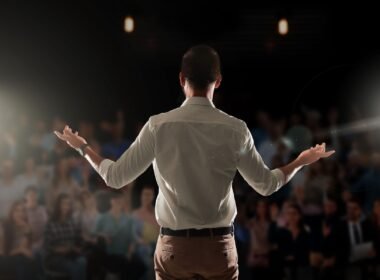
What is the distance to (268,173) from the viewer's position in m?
1.51

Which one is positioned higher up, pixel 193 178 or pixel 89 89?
pixel 89 89

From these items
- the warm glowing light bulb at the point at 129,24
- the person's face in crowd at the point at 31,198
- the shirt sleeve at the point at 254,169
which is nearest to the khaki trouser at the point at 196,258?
the shirt sleeve at the point at 254,169

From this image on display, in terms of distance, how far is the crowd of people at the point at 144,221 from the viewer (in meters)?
5.06

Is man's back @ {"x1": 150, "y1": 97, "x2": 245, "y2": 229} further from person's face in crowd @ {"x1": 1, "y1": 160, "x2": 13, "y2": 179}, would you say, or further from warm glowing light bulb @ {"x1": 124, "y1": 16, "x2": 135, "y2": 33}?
warm glowing light bulb @ {"x1": 124, "y1": 16, "x2": 135, "y2": 33}

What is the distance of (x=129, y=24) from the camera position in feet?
18.0

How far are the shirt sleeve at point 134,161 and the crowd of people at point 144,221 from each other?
363cm

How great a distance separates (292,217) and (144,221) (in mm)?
1186

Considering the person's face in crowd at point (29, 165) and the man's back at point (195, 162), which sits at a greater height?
the person's face in crowd at point (29, 165)

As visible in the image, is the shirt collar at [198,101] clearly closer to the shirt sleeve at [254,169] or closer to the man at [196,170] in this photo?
the man at [196,170]

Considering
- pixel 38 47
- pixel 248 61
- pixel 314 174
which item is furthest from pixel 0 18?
pixel 314 174

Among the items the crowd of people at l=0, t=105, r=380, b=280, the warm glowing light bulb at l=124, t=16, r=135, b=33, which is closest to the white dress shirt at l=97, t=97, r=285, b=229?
the crowd of people at l=0, t=105, r=380, b=280

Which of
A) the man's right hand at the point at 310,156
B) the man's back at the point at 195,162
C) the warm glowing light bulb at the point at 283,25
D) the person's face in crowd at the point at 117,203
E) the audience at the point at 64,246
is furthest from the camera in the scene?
the warm glowing light bulb at the point at 283,25

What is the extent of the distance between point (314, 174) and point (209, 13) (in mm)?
1651

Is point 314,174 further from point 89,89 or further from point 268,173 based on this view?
point 268,173
